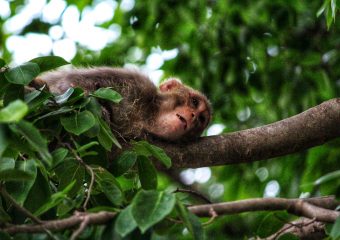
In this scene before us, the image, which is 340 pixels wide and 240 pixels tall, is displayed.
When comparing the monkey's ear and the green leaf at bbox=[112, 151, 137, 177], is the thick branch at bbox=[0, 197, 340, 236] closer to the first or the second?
the green leaf at bbox=[112, 151, 137, 177]

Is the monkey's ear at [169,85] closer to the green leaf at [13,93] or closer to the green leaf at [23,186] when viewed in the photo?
the green leaf at [13,93]

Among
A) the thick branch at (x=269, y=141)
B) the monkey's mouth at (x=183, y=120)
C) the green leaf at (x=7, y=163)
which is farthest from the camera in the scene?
the monkey's mouth at (x=183, y=120)

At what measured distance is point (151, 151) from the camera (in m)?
3.78

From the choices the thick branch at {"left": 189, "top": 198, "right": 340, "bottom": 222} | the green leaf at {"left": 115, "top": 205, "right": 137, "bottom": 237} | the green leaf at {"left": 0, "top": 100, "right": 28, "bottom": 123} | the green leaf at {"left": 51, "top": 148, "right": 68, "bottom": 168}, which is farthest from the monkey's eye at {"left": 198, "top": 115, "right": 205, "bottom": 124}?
the green leaf at {"left": 0, "top": 100, "right": 28, "bottom": 123}

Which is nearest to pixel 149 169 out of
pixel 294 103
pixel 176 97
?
pixel 176 97

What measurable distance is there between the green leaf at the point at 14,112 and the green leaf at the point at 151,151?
137 cm

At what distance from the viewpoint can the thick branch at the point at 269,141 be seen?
4.95 metres

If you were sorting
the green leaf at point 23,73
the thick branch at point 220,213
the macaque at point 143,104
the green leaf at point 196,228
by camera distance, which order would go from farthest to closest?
the macaque at point 143,104
the green leaf at point 23,73
the green leaf at point 196,228
the thick branch at point 220,213

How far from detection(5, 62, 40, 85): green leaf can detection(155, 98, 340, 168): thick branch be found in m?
1.55

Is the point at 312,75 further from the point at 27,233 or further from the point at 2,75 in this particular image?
the point at 27,233

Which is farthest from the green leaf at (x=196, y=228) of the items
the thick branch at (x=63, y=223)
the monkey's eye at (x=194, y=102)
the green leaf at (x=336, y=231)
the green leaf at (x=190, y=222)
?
the monkey's eye at (x=194, y=102)

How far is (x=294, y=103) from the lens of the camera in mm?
6512

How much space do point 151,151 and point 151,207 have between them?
1086mm

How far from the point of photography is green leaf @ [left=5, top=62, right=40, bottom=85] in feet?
11.9
